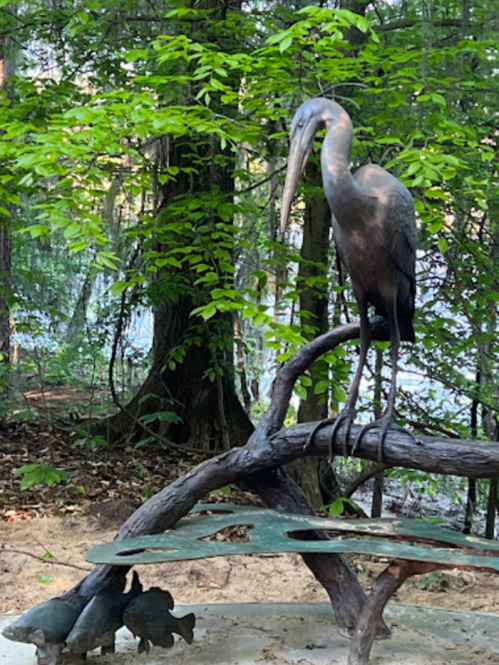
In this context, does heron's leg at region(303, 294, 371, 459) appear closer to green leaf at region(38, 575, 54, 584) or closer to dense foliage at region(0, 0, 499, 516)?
dense foliage at region(0, 0, 499, 516)

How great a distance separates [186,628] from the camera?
284cm

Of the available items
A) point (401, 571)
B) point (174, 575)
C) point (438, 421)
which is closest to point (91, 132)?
point (401, 571)

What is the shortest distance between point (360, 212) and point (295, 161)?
13.9 inches

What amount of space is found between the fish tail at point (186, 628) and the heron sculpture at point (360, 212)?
990 mm

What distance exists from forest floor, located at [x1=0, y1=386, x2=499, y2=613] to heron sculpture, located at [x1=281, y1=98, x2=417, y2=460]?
1.68m

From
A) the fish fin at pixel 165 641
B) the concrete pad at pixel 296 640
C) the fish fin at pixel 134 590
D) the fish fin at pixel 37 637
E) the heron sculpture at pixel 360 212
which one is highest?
the heron sculpture at pixel 360 212

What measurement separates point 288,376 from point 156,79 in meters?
1.80

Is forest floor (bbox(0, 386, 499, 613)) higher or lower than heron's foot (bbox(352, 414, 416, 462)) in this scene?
lower

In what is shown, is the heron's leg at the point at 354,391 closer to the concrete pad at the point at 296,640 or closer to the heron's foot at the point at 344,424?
the heron's foot at the point at 344,424

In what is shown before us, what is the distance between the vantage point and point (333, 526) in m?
2.72

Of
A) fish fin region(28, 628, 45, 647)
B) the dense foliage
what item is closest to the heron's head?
the dense foliage

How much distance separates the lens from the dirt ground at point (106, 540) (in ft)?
12.9

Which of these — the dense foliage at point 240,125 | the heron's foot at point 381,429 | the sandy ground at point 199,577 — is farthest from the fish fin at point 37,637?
the dense foliage at point 240,125

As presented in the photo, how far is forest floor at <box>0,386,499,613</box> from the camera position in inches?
155
